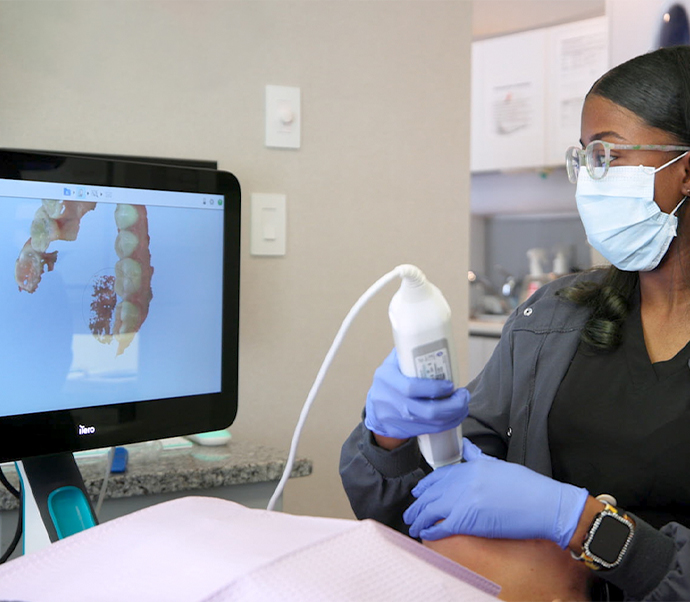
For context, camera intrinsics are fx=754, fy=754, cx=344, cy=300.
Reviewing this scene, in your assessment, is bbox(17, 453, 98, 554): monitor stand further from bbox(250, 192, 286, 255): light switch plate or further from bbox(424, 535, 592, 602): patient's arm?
bbox(250, 192, 286, 255): light switch plate

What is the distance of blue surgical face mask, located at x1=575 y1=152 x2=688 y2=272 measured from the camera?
1.22 meters

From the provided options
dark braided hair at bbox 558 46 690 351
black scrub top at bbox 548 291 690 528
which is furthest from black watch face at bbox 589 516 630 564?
dark braided hair at bbox 558 46 690 351

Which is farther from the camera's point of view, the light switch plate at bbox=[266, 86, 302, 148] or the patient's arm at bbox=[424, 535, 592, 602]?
the light switch plate at bbox=[266, 86, 302, 148]

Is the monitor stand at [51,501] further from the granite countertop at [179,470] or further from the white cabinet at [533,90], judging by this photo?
the white cabinet at [533,90]

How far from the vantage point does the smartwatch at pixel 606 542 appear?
90cm

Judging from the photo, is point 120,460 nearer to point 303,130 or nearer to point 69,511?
point 69,511

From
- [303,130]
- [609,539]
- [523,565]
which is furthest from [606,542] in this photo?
[303,130]

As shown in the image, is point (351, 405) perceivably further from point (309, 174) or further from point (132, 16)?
point (132, 16)

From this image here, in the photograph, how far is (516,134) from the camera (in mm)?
4109

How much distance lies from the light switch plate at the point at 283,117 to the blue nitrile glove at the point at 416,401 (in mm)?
950

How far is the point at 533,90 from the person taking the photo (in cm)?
405

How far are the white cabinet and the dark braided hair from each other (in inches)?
108

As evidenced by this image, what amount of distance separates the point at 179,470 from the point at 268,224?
2.25 ft

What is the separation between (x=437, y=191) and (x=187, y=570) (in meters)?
1.45
